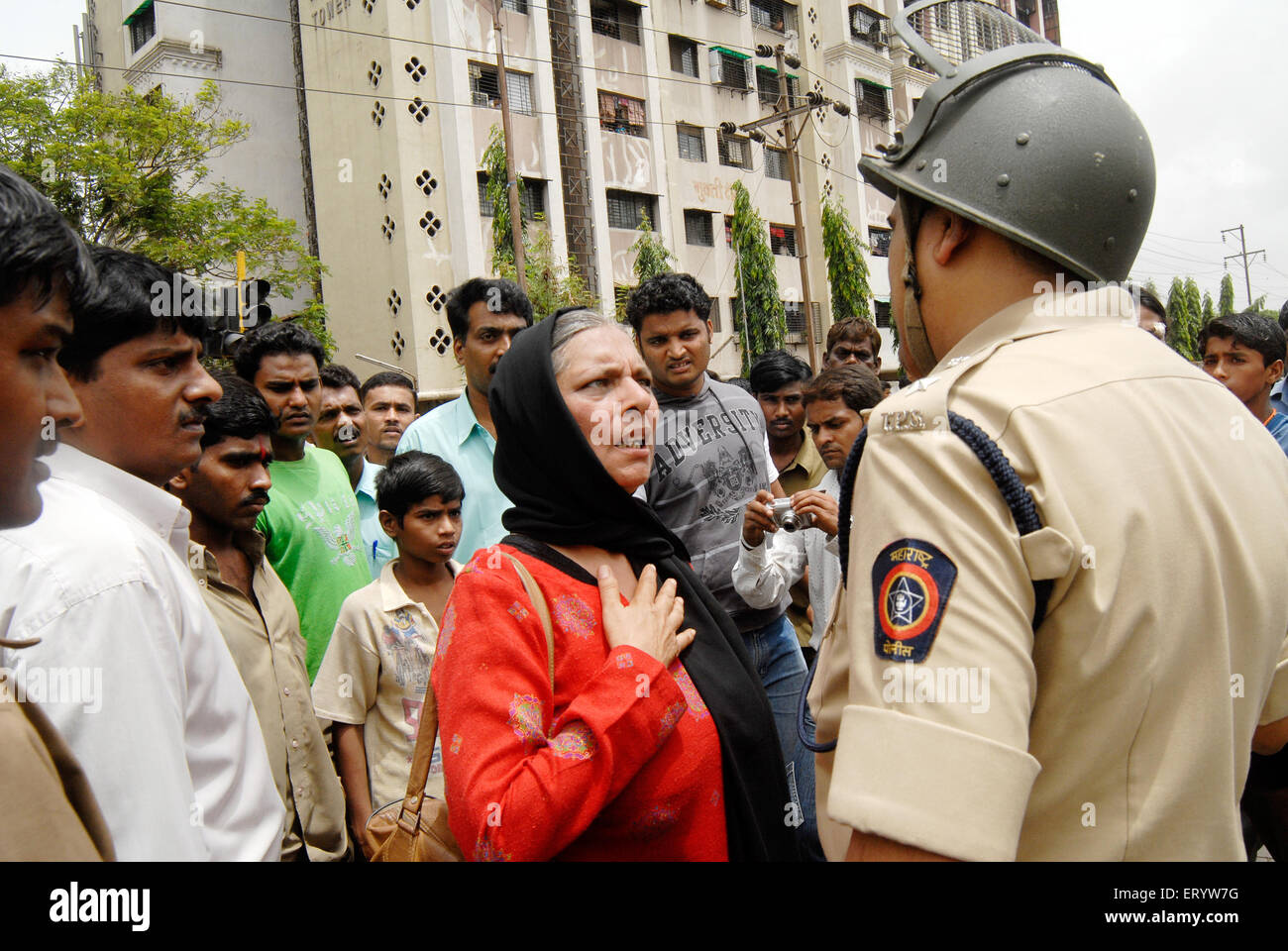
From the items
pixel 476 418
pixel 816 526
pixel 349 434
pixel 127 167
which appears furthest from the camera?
pixel 127 167

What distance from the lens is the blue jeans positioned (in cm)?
351

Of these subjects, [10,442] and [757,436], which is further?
[757,436]

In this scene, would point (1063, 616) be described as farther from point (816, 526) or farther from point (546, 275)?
point (546, 275)

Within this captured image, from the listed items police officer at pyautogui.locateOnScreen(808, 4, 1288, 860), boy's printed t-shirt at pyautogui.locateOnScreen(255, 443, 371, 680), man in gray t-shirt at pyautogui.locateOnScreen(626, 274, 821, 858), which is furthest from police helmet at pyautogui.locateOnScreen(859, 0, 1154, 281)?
boy's printed t-shirt at pyautogui.locateOnScreen(255, 443, 371, 680)

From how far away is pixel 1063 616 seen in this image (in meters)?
1.14

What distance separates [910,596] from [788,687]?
8.70 ft

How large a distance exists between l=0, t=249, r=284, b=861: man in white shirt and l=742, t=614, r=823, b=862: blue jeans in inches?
83.0

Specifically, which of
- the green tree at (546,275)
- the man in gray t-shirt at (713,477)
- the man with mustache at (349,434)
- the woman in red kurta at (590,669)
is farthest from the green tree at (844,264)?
the woman in red kurta at (590,669)

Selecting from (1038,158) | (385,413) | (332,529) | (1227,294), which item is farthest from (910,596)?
(1227,294)

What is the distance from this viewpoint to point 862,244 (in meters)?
29.1

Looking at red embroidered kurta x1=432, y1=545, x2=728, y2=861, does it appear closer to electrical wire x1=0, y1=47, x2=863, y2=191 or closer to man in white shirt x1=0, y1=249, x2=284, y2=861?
man in white shirt x1=0, y1=249, x2=284, y2=861
